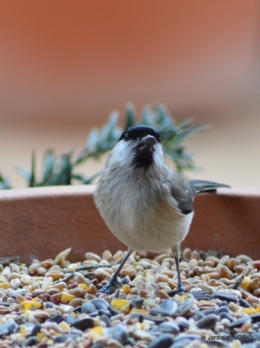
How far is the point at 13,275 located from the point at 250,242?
4.10 feet

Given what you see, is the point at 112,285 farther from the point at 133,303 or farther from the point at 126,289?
the point at 133,303

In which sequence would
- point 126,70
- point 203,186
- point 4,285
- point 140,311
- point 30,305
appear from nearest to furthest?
1. point 140,311
2. point 30,305
3. point 4,285
4. point 203,186
5. point 126,70

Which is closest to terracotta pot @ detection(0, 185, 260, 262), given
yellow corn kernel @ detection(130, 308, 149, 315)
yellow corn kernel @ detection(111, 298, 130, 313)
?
yellow corn kernel @ detection(111, 298, 130, 313)

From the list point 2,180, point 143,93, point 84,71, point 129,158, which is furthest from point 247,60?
point 129,158

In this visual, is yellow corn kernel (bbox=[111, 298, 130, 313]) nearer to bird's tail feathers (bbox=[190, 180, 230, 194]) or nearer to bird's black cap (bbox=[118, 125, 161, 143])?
bird's black cap (bbox=[118, 125, 161, 143])

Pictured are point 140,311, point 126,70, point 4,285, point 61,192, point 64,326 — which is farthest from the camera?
point 126,70

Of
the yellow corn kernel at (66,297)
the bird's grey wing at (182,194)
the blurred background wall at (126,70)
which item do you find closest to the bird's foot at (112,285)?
the yellow corn kernel at (66,297)

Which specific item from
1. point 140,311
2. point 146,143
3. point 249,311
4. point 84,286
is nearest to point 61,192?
point 84,286

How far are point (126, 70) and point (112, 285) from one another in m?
7.58

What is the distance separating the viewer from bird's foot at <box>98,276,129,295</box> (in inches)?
112

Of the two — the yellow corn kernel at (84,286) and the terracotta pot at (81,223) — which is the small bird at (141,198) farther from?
the terracotta pot at (81,223)

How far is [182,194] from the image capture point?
9.42 feet

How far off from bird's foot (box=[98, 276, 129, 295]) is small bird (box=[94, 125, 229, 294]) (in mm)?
12

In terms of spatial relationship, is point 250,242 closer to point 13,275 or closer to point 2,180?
point 13,275
